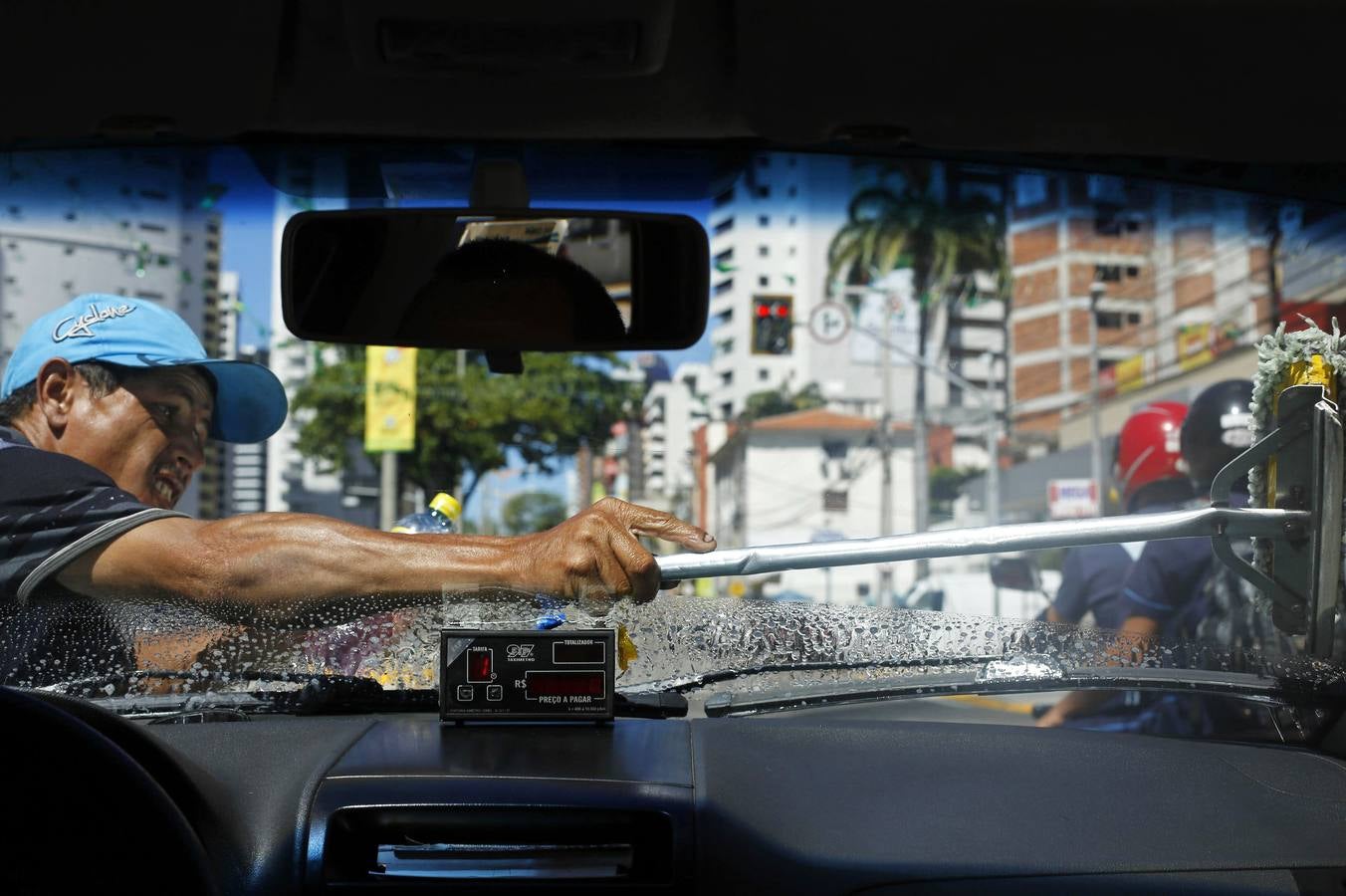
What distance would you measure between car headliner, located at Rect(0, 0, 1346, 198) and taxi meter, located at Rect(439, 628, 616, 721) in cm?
109

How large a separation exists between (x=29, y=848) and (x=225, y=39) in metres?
1.49

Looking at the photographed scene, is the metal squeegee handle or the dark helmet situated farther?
the dark helmet

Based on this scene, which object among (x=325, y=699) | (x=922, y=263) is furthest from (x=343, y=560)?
(x=922, y=263)

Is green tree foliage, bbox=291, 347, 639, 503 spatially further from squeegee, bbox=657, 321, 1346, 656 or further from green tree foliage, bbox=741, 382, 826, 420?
green tree foliage, bbox=741, 382, 826, 420

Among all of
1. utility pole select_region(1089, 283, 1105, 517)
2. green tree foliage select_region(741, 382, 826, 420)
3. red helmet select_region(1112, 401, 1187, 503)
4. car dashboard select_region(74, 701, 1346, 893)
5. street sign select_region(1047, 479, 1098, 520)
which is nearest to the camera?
car dashboard select_region(74, 701, 1346, 893)

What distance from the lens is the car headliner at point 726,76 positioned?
242cm

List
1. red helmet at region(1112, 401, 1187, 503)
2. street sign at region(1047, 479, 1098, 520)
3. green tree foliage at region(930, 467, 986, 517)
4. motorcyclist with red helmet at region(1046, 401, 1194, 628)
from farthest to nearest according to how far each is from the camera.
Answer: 1. green tree foliage at region(930, 467, 986, 517)
2. street sign at region(1047, 479, 1098, 520)
3. red helmet at region(1112, 401, 1187, 503)
4. motorcyclist with red helmet at region(1046, 401, 1194, 628)

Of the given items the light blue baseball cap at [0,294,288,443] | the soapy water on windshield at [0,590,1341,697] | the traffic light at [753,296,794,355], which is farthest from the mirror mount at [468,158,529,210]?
the traffic light at [753,296,794,355]

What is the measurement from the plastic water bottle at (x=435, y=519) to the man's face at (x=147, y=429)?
17.6 inches

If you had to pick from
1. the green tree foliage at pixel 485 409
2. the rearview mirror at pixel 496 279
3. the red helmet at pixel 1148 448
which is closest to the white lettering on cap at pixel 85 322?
the rearview mirror at pixel 496 279

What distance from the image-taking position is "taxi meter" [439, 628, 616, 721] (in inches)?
94.8

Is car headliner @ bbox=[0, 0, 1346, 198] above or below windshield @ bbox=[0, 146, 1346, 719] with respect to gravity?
above

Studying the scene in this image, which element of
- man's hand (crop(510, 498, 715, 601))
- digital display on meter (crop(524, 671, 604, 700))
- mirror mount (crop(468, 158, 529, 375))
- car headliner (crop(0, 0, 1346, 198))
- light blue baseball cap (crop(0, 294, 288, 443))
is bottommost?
digital display on meter (crop(524, 671, 604, 700))

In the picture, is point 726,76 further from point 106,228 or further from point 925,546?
point 106,228
